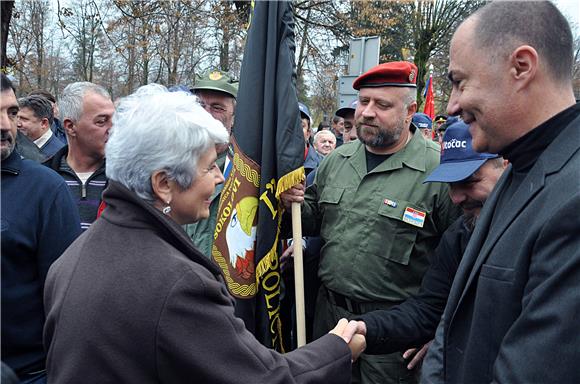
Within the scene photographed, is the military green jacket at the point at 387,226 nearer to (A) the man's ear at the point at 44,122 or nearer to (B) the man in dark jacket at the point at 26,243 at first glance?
(B) the man in dark jacket at the point at 26,243

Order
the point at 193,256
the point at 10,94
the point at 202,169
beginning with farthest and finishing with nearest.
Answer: the point at 10,94, the point at 202,169, the point at 193,256

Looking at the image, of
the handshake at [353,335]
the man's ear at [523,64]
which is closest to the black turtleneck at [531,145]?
the man's ear at [523,64]

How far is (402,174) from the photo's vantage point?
114 inches

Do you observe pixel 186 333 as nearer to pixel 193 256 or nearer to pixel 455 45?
pixel 193 256

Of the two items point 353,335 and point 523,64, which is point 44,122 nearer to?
point 353,335

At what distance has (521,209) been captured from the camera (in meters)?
1.49

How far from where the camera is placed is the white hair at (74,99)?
350 centimetres

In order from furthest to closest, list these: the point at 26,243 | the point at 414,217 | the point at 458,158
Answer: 1. the point at 414,217
2. the point at 458,158
3. the point at 26,243

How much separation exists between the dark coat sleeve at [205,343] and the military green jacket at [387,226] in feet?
3.90

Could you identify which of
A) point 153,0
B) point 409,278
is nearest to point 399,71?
point 409,278

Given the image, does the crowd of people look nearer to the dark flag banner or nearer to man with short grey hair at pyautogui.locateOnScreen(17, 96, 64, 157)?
the dark flag banner

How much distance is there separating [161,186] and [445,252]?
1496mm

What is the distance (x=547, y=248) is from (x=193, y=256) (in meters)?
1.06

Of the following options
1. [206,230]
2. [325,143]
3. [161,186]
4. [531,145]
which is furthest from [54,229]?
[325,143]
